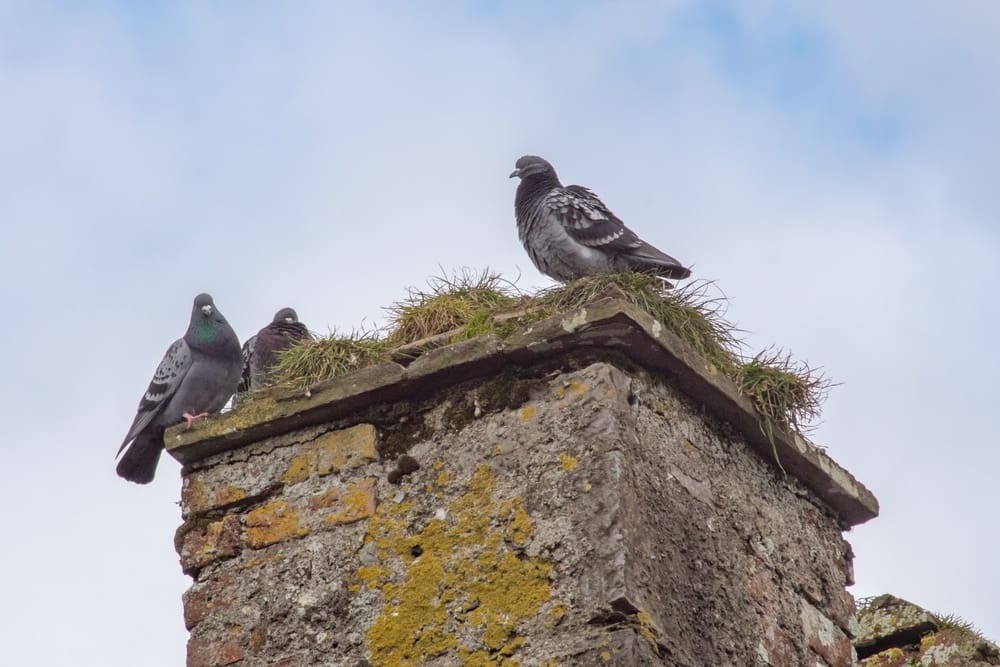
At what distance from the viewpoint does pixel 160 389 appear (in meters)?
7.65

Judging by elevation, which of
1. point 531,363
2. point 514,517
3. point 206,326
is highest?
point 206,326

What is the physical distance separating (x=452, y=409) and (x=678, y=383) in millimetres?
829

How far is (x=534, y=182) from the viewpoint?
8805 mm

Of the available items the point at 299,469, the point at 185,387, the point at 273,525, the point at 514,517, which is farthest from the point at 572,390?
the point at 185,387

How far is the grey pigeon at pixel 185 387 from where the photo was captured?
24.7ft

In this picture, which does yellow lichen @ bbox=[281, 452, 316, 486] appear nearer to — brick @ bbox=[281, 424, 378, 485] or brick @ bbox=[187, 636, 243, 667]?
brick @ bbox=[281, 424, 378, 485]

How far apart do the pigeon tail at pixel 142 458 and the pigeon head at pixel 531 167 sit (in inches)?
95.6

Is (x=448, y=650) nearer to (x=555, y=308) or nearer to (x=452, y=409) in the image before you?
(x=452, y=409)

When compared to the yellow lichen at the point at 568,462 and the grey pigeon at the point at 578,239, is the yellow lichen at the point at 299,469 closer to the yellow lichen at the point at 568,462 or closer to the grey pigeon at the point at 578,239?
the yellow lichen at the point at 568,462

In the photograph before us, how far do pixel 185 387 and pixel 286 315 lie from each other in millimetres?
1543

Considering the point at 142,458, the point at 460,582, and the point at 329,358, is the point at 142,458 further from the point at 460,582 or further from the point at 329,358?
the point at 460,582

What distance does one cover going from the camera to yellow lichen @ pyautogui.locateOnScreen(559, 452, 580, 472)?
18.6 feet

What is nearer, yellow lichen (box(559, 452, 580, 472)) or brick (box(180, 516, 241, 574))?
yellow lichen (box(559, 452, 580, 472))

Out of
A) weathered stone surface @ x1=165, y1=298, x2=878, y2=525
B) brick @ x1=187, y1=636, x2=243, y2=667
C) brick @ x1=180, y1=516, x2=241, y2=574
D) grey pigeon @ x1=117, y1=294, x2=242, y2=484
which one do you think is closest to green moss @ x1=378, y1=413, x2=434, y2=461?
weathered stone surface @ x1=165, y1=298, x2=878, y2=525
